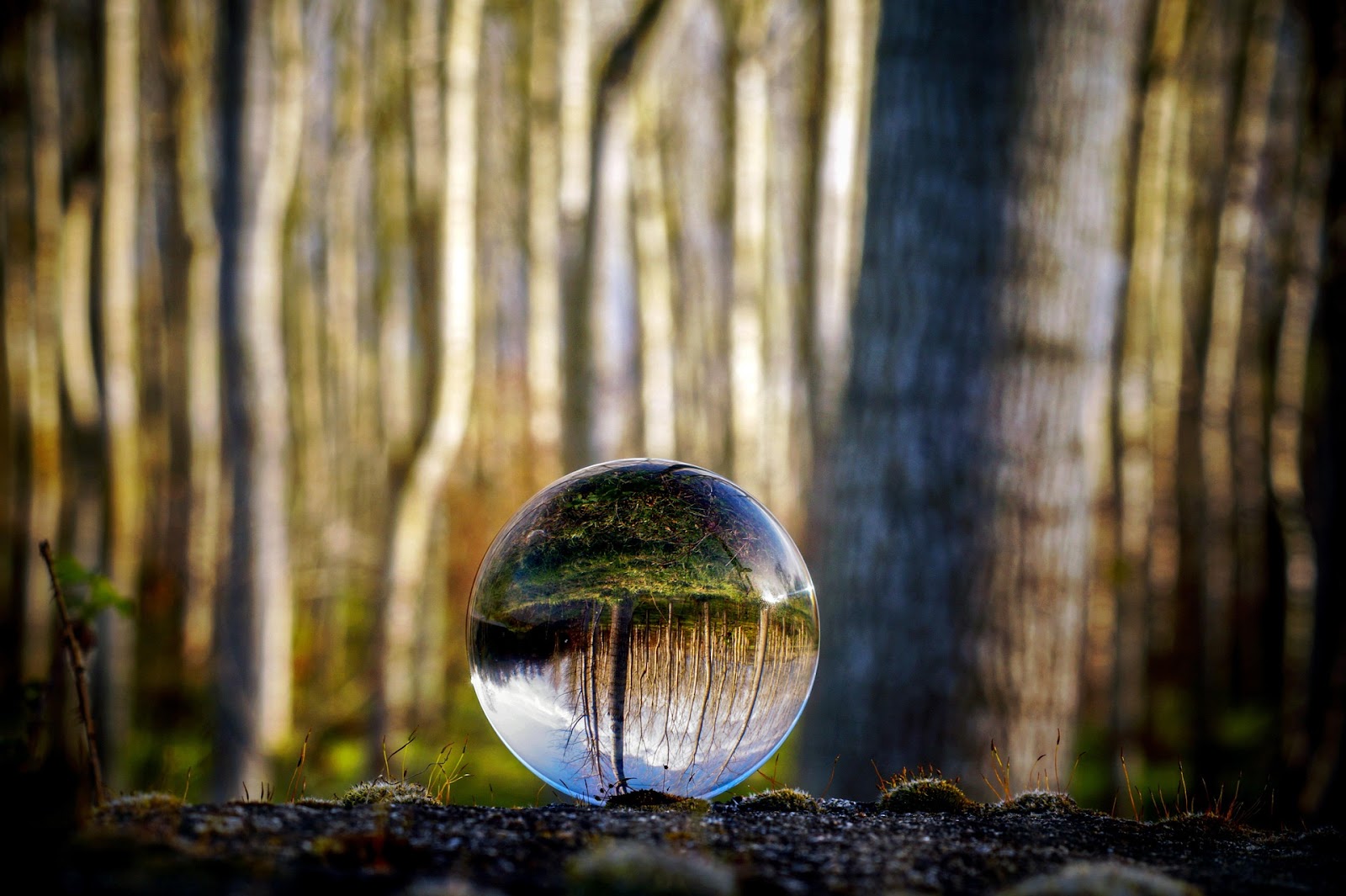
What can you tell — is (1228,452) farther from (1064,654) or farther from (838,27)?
(1064,654)

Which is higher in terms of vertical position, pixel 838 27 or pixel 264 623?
pixel 838 27

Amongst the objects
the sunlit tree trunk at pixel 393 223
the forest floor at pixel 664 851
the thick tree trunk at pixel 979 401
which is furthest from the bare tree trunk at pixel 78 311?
the forest floor at pixel 664 851

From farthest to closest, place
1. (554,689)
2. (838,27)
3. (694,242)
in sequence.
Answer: (694,242)
(838,27)
(554,689)

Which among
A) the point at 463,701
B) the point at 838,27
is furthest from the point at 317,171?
the point at 838,27

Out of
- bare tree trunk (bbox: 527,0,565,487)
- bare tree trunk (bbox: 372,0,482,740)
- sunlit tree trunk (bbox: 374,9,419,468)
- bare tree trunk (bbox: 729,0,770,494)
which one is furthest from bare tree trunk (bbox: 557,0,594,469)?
bare tree trunk (bbox: 729,0,770,494)

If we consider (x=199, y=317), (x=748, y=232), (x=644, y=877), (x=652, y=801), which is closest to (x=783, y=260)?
(x=748, y=232)

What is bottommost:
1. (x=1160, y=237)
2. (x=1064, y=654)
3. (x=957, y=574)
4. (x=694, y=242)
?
(x=1064, y=654)
